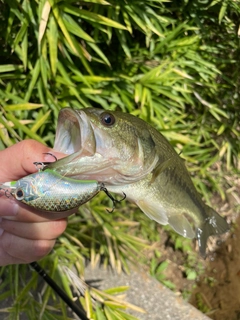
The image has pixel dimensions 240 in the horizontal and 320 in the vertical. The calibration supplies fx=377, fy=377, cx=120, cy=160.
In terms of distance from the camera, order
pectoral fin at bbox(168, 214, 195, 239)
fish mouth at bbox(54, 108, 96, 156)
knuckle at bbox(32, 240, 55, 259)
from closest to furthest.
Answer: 1. fish mouth at bbox(54, 108, 96, 156)
2. knuckle at bbox(32, 240, 55, 259)
3. pectoral fin at bbox(168, 214, 195, 239)

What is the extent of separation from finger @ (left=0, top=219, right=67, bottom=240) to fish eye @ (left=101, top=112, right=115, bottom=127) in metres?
0.35

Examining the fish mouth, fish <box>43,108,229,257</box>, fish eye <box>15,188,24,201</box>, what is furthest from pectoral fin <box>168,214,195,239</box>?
fish eye <box>15,188,24,201</box>

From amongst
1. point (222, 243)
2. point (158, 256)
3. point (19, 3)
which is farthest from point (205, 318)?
point (19, 3)

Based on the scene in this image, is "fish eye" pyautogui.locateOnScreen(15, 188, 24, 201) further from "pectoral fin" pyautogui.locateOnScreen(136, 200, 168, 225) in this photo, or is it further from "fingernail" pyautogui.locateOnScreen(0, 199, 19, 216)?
"pectoral fin" pyautogui.locateOnScreen(136, 200, 168, 225)

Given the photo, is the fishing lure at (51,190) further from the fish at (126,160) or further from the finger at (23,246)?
the finger at (23,246)

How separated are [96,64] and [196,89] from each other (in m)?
0.96

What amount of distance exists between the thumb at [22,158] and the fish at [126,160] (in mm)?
45

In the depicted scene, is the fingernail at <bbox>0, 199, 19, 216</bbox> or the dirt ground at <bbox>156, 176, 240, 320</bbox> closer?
the fingernail at <bbox>0, 199, 19, 216</bbox>

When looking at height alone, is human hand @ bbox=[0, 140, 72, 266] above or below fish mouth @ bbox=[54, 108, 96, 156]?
below

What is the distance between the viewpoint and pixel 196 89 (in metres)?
3.08

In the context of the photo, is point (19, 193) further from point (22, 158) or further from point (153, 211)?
point (153, 211)

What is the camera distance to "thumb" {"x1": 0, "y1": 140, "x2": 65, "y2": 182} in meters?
1.05

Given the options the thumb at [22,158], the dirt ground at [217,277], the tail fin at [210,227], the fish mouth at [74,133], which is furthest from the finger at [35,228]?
the dirt ground at [217,277]

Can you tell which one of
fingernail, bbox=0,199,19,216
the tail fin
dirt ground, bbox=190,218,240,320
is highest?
fingernail, bbox=0,199,19,216
